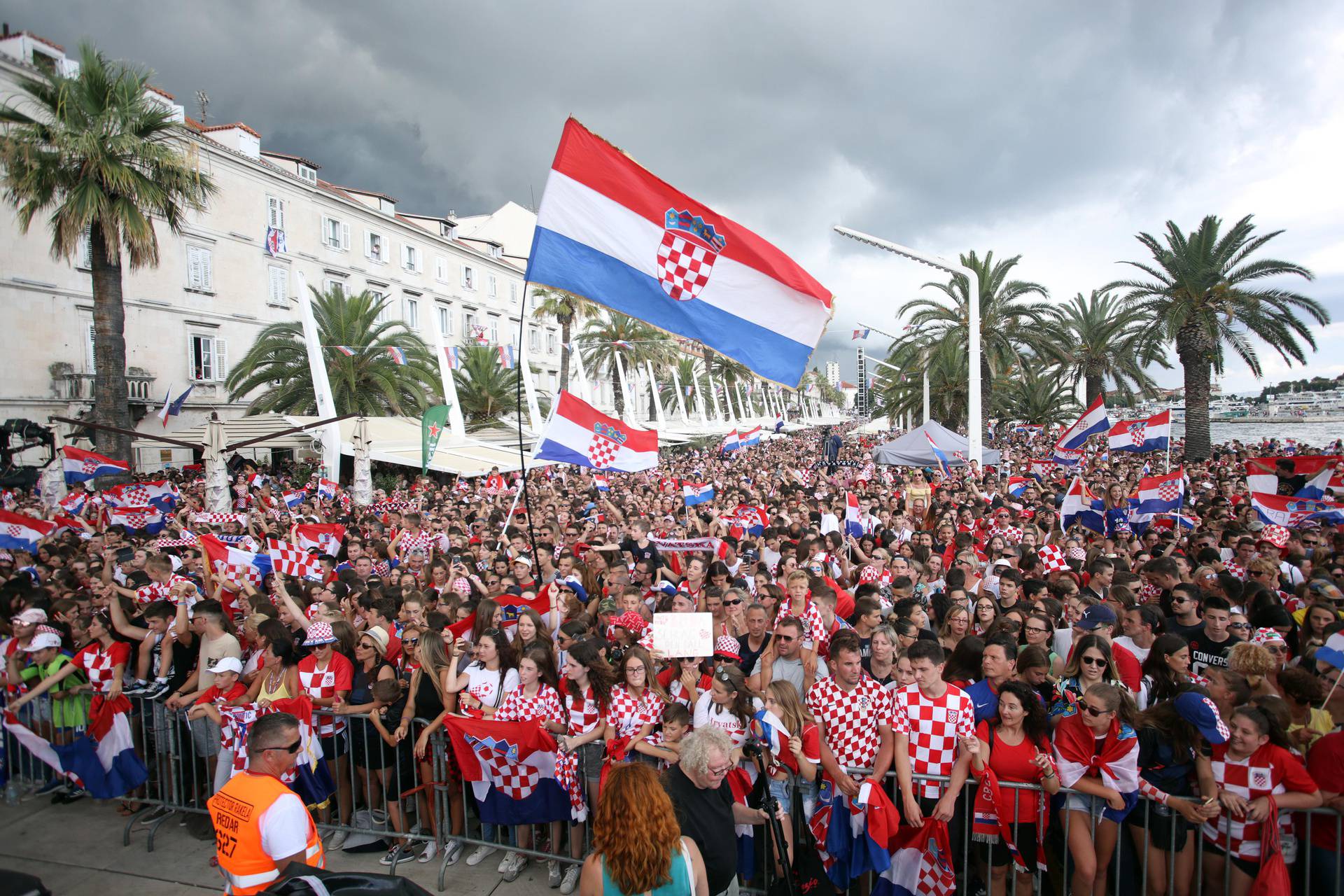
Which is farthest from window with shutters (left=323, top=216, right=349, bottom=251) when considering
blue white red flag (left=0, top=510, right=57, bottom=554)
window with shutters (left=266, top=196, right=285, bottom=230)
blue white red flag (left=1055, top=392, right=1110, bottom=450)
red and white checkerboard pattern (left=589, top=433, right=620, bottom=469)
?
blue white red flag (left=1055, top=392, right=1110, bottom=450)

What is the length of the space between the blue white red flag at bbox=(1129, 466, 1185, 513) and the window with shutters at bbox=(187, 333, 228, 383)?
108 feet

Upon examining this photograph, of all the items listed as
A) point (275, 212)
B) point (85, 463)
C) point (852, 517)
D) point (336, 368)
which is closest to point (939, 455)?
point (852, 517)

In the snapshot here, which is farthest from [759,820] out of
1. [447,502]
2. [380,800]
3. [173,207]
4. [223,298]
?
[223,298]

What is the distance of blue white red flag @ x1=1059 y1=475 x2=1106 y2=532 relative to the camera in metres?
11.6

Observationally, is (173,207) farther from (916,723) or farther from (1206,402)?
(1206,402)

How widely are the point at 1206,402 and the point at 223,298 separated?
3897 cm

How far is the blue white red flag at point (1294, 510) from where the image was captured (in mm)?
9141

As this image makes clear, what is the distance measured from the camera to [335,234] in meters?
37.7

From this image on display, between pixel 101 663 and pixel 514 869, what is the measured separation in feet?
12.9

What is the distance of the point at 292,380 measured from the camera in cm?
2828

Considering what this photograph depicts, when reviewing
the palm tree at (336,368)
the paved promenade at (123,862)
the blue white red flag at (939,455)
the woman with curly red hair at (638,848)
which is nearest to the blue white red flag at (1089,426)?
the blue white red flag at (939,455)

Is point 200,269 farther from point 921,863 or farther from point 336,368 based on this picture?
point 921,863

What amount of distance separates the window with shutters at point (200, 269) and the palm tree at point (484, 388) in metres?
11.4

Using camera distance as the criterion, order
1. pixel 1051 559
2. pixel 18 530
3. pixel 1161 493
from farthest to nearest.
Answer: pixel 1161 493 < pixel 18 530 < pixel 1051 559
